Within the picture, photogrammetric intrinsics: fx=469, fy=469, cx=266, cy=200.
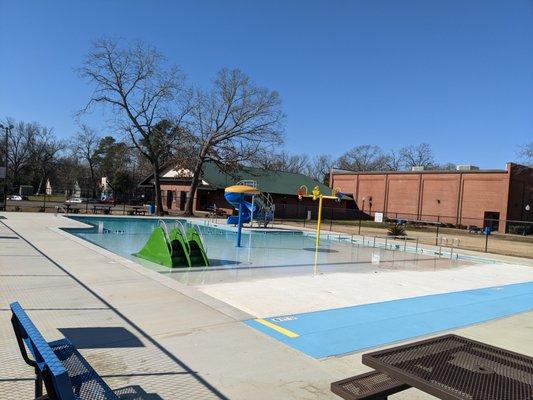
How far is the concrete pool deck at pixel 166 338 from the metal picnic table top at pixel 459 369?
1224mm

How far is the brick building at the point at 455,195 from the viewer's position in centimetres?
4731

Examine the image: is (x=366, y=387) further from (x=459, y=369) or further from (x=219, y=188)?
(x=219, y=188)

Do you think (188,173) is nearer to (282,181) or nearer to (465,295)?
(282,181)

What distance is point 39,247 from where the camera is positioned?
1361 centimetres

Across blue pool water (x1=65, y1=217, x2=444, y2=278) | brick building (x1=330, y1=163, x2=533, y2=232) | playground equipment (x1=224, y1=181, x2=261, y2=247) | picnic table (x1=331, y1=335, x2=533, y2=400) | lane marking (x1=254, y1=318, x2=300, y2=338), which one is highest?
brick building (x1=330, y1=163, x2=533, y2=232)

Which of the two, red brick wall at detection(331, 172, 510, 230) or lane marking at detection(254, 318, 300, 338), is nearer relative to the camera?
lane marking at detection(254, 318, 300, 338)

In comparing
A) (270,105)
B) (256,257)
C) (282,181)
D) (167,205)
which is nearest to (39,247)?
(256,257)

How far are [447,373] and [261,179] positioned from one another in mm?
51489

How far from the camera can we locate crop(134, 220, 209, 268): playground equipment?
1280 cm

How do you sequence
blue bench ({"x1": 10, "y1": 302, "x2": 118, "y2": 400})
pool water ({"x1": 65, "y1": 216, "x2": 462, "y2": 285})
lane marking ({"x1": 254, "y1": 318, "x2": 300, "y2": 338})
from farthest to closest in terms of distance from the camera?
1. pool water ({"x1": 65, "y1": 216, "x2": 462, "y2": 285})
2. lane marking ({"x1": 254, "y1": 318, "x2": 300, "y2": 338})
3. blue bench ({"x1": 10, "y1": 302, "x2": 118, "y2": 400})

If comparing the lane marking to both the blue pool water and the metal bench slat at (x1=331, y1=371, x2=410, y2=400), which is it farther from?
the blue pool water

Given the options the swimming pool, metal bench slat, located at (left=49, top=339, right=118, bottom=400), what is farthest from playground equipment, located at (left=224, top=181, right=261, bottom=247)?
metal bench slat, located at (left=49, top=339, right=118, bottom=400)

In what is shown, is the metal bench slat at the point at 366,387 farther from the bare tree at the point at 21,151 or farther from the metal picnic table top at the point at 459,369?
the bare tree at the point at 21,151

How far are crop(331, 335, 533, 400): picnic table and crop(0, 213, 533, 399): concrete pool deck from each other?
3.78 feet
